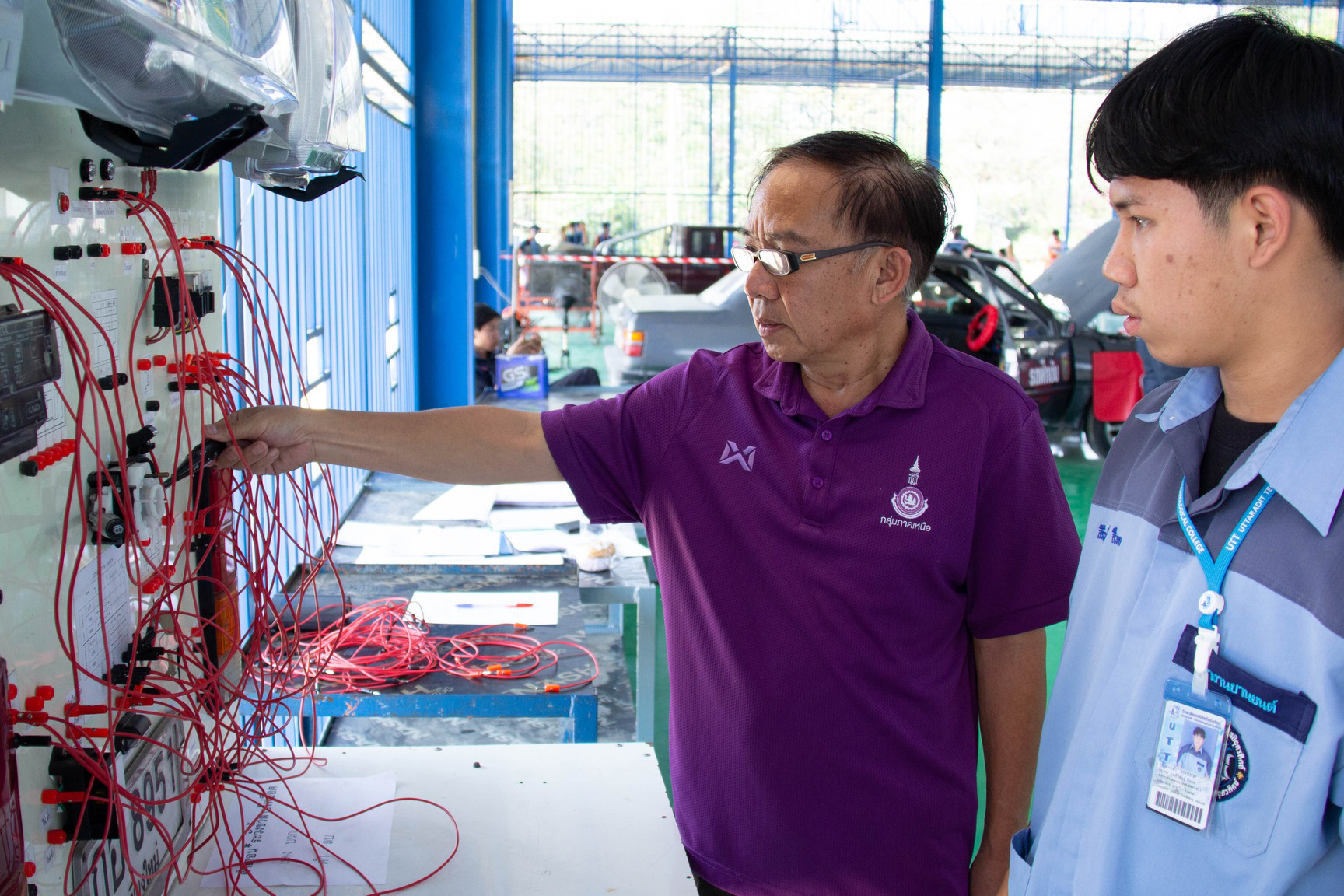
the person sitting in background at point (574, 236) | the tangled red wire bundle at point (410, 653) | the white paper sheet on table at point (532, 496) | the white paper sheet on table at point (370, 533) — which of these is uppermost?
the person sitting in background at point (574, 236)

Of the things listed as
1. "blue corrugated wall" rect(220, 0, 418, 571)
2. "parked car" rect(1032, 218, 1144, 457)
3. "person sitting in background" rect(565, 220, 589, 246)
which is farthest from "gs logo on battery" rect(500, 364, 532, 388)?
"person sitting in background" rect(565, 220, 589, 246)

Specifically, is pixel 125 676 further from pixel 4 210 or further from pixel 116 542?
pixel 4 210

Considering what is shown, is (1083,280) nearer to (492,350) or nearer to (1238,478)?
(492,350)

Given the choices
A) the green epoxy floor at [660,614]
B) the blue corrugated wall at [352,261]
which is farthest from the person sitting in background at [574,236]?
the blue corrugated wall at [352,261]

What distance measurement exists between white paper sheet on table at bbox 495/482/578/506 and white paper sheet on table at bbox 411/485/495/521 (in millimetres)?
39

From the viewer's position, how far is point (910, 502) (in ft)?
5.25

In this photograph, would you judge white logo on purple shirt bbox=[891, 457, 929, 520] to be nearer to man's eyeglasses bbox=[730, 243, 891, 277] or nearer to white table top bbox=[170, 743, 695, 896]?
man's eyeglasses bbox=[730, 243, 891, 277]

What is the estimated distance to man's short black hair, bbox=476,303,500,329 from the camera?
6.78 metres

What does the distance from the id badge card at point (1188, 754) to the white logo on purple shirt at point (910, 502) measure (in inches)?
23.4

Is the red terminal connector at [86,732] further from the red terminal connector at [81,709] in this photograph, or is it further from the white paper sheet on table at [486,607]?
the white paper sheet on table at [486,607]

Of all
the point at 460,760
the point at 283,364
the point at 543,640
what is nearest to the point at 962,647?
the point at 460,760

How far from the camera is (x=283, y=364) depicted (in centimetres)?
284

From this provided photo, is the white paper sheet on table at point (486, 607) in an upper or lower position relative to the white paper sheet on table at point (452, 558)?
lower

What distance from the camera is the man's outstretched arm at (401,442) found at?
5.30 feet
